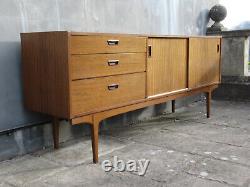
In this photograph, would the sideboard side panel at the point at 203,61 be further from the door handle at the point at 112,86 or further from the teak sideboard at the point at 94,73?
the door handle at the point at 112,86

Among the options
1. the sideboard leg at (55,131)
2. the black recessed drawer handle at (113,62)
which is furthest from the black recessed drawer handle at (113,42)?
the sideboard leg at (55,131)

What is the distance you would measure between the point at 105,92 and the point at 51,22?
0.84 meters

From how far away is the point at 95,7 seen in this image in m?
3.48

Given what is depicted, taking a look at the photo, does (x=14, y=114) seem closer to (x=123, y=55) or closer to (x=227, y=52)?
(x=123, y=55)

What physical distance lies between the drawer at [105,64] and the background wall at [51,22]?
2.12ft

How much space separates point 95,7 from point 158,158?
1620 millimetres

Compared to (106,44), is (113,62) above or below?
below

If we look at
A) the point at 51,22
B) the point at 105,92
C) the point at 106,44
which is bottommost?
the point at 105,92

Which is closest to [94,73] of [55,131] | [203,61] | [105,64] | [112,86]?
[105,64]

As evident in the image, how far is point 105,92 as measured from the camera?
277 centimetres

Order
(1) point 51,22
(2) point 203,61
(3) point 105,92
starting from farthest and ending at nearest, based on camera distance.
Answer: (2) point 203,61, (1) point 51,22, (3) point 105,92

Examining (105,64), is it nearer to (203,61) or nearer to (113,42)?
(113,42)

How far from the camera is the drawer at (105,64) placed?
2.51 meters

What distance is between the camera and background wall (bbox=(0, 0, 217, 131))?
2.78 m
